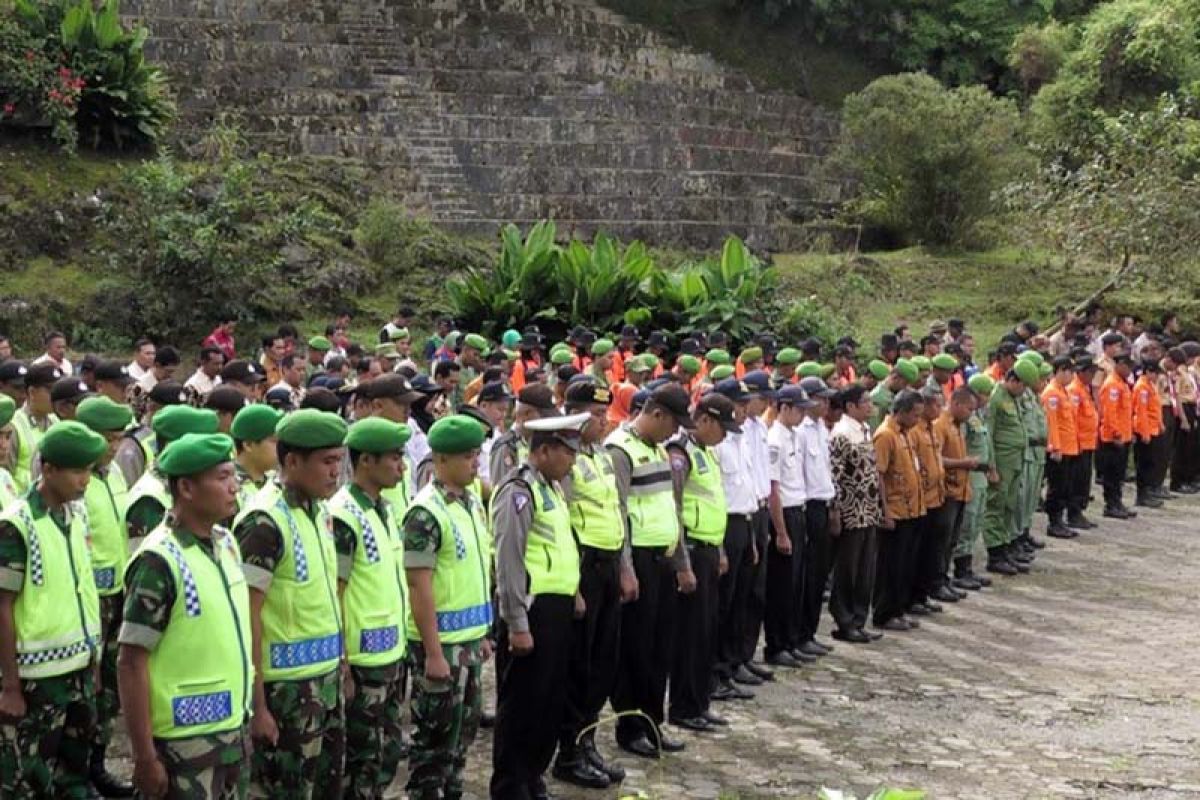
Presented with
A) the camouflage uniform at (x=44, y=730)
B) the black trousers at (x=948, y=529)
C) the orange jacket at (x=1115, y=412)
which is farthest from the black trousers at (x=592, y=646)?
the orange jacket at (x=1115, y=412)

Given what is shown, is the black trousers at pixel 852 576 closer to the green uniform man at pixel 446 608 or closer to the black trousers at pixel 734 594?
the black trousers at pixel 734 594

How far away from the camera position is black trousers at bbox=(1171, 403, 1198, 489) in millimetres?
17062

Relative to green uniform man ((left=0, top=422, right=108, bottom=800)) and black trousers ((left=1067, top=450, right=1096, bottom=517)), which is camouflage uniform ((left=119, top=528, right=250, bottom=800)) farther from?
black trousers ((left=1067, top=450, right=1096, bottom=517))

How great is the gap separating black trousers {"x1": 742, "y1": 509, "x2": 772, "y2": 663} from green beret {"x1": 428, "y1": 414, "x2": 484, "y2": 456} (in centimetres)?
339

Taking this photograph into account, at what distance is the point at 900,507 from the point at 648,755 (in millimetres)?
3777

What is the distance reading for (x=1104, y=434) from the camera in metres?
15.5

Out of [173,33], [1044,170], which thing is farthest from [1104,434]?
[173,33]

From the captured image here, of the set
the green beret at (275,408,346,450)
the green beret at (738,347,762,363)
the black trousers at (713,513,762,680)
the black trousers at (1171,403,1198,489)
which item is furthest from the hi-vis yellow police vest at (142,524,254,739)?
the black trousers at (1171,403,1198,489)

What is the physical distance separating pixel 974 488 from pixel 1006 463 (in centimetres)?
94

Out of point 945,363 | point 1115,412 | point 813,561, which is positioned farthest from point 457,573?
point 1115,412

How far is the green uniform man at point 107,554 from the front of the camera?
6.46 metres

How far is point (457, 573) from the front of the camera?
5770 millimetres

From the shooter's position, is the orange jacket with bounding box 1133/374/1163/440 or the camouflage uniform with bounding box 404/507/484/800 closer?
the camouflage uniform with bounding box 404/507/484/800

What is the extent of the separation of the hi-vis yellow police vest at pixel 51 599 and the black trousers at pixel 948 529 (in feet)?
23.4
